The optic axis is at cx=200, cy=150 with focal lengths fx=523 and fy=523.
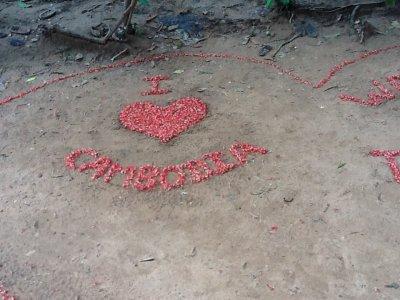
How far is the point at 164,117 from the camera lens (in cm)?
575

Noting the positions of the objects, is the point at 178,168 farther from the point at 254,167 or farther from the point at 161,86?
the point at 161,86

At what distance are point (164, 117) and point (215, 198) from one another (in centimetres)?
145

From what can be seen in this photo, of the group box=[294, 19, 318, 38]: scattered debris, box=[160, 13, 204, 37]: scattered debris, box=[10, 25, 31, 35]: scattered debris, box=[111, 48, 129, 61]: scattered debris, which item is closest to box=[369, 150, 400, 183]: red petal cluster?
box=[294, 19, 318, 38]: scattered debris

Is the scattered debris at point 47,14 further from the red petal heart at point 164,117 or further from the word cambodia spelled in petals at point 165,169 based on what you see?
the word cambodia spelled in petals at point 165,169

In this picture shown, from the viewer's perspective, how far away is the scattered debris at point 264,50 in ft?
23.4

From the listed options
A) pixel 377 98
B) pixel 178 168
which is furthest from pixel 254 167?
pixel 377 98

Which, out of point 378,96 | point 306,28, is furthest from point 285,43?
point 378,96

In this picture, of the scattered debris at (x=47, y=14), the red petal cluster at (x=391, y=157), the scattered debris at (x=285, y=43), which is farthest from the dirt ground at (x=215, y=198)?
the scattered debris at (x=47, y=14)

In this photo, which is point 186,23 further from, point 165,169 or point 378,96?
point 165,169

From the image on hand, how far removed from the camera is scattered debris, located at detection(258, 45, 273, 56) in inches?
281

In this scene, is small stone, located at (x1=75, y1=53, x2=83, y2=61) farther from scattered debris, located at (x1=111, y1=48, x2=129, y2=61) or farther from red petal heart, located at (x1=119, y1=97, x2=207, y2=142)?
red petal heart, located at (x1=119, y1=97, x2=207, y2=142)

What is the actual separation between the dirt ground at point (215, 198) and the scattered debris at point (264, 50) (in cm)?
40

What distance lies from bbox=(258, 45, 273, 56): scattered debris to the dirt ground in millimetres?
403

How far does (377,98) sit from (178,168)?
2488mm
